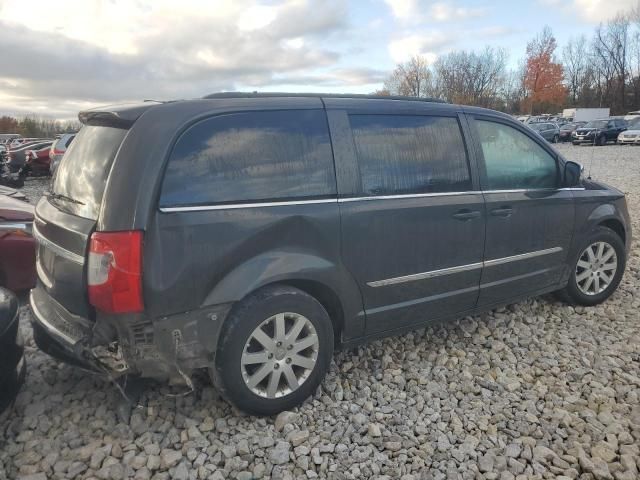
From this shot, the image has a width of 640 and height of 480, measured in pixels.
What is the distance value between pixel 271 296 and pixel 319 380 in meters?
0.69

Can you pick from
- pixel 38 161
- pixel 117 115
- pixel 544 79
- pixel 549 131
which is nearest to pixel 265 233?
pixel 117 115

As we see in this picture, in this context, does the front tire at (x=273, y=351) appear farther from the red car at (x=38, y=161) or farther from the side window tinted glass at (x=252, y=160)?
the red car at (x=38, y=161)

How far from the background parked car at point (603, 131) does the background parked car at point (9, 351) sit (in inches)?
1311

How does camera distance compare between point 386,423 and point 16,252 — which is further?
point 16,252

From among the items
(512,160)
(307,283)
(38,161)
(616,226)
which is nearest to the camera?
(307,283)

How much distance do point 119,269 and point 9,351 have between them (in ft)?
3.36

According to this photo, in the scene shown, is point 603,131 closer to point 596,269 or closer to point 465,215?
point 596,269

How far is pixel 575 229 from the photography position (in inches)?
174

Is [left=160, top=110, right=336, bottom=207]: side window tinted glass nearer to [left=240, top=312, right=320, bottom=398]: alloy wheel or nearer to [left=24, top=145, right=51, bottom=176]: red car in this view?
[left=240, top=312, right=320, bottom=398]: alloy wheel

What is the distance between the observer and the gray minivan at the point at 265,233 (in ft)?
8.53

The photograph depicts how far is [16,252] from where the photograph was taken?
16.0 ft

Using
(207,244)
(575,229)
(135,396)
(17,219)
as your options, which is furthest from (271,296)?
(17,219)

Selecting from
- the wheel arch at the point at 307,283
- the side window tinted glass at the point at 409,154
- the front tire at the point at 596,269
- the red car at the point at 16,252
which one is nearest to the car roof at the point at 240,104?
the side window tinted glass at the point at 409,154

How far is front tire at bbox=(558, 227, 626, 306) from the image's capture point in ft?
15.1
